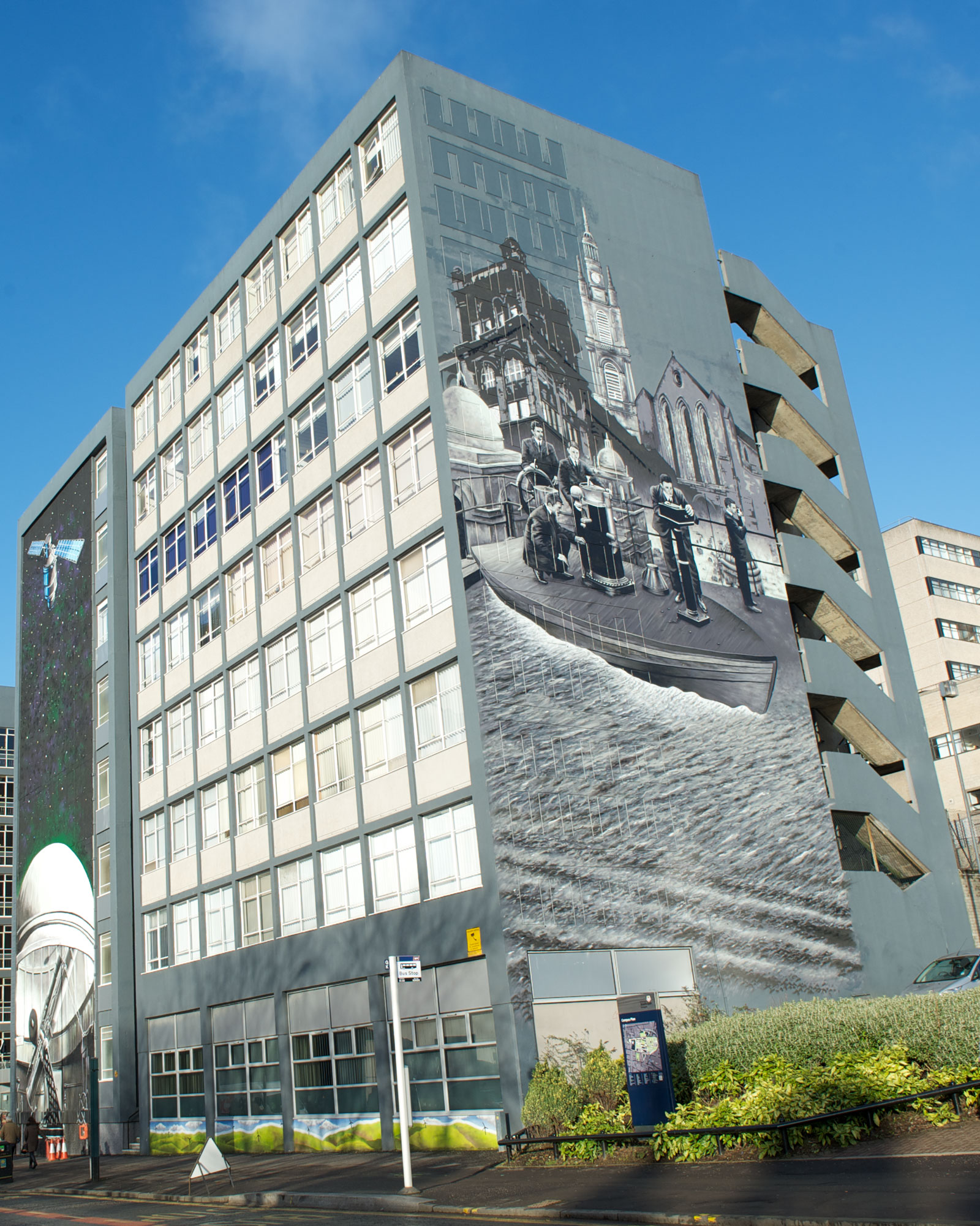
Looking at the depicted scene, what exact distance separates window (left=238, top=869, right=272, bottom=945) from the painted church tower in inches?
644

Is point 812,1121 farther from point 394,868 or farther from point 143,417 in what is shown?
point 143,417

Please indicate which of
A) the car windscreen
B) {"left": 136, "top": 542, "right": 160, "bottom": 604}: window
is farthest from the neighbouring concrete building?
the car windscreen

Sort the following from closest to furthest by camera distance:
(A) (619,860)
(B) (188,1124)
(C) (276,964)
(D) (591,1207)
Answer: (D) (591,1207) → (A) (619,860) → (C) (276,964) → (B) (188,1124)

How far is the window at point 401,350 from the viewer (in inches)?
1176

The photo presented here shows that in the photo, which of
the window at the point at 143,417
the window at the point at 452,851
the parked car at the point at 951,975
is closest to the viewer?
the parked car at the point at 951,975

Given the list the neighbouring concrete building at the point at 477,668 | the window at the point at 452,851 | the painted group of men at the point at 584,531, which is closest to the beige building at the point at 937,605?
the neighbouring concrete building at the point at 477,668

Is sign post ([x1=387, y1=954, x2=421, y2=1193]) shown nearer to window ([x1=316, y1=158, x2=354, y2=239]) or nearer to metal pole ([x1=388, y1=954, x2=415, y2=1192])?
metal pole ([x1=388, y1=954, x2=415, y2=1192])

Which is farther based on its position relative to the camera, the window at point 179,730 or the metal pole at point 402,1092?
the window at point 179,730

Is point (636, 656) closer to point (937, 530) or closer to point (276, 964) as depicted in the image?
point (276, 964)

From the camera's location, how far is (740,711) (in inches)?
1212

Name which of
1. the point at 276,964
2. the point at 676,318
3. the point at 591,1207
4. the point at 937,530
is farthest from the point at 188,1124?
the point at 937,530

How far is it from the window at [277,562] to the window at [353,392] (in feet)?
13.0

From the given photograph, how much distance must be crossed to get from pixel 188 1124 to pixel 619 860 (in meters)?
17.1

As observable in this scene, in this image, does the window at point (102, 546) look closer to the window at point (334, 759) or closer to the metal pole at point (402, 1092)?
the window at point (334, 759)
